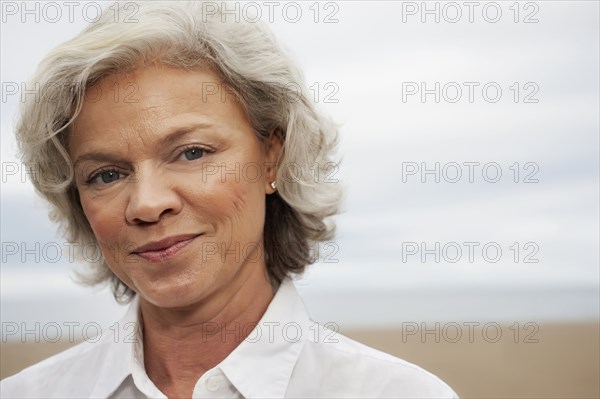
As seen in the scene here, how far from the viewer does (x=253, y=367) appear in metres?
2.19

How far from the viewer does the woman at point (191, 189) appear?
2.09 meters

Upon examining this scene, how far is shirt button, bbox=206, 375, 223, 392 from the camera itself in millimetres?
2154

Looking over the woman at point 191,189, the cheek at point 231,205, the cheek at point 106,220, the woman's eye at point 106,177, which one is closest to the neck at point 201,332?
the woman at point 191,189

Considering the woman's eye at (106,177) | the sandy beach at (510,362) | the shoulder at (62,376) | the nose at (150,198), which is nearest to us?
the nose at (150,198)

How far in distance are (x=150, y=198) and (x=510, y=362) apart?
6992mm

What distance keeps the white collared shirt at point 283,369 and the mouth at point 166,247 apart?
0.99ft

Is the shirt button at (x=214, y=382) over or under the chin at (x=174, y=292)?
under

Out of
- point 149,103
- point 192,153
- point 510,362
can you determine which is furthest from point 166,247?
point 510,362

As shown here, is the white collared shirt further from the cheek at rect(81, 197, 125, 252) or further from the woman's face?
the cheek at rect(81, 197, 125, 252)

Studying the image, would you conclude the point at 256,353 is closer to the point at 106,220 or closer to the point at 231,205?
the point at 231,205

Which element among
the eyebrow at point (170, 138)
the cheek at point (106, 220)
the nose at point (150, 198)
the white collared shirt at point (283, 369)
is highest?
the eyebrow at point (170, 138)

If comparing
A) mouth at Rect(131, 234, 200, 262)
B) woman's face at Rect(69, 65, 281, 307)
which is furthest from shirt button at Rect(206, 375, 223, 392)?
mouth at Rect(131, 234, 200, 262)

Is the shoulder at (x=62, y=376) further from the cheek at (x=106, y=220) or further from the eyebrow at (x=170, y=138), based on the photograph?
the eyebrow at (x=170, y=138)

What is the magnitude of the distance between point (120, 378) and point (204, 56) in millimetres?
890
